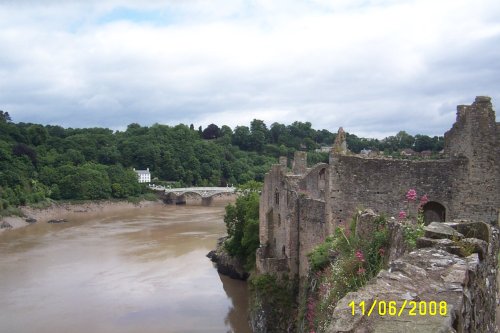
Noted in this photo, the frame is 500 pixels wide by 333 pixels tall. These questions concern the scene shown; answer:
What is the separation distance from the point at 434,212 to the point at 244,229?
65.4 feet

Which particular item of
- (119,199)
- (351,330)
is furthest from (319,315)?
(119,199)

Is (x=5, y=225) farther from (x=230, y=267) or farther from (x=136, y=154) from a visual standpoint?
(x=136, y=154)

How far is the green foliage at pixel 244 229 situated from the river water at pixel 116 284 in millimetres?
2004

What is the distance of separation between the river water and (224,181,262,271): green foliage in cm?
200

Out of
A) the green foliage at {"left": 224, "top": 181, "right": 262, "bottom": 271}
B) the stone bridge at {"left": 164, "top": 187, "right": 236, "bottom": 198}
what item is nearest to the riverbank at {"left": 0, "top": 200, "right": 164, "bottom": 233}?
the stone bridge at {"left": 164, "top": 187, "right": 236, "bottom": 198}

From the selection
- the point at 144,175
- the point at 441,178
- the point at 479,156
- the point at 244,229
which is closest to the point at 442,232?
the point at 479,156

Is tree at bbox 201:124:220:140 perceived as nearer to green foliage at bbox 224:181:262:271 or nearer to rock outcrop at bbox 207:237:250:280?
rock outcrop at bbox 207:237:250:280

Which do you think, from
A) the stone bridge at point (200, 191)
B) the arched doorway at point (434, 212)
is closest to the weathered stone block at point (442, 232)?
the arched doorway at point (434, 212)

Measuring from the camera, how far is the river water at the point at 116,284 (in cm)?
2722

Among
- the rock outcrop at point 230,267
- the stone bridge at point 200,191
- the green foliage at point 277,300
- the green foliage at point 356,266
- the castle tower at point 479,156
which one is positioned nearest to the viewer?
the green foliage at point 356,266

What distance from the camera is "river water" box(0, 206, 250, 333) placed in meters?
27.2

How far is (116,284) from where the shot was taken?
117 feet

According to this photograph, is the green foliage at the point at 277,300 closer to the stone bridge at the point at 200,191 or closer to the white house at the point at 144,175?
the stone bridge at the point at 200,191

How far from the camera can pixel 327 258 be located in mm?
12953
